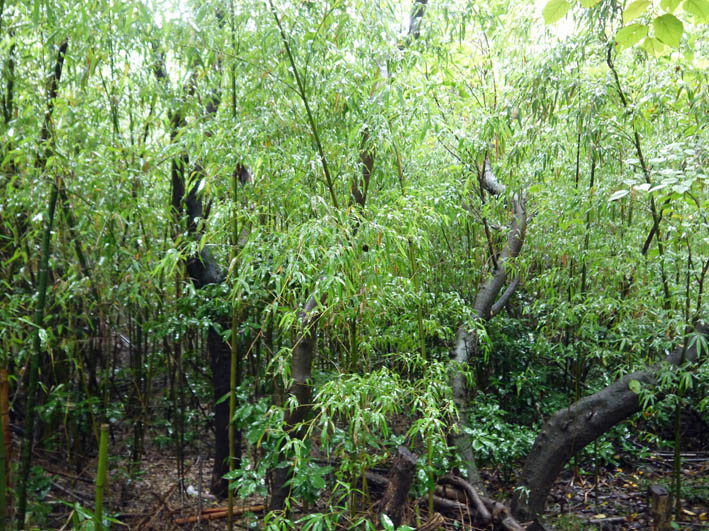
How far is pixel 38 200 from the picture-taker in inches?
83.4

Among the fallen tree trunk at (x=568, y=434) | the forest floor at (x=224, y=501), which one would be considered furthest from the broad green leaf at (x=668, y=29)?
the fallen tree trunk at (x=568, y=434)

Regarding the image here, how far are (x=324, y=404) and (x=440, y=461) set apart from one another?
1.29 m

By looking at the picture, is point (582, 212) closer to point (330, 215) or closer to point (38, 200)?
point (330, 215)

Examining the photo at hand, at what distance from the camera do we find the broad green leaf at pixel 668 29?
1.02 metres

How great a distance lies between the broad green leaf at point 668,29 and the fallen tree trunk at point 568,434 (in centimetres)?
255

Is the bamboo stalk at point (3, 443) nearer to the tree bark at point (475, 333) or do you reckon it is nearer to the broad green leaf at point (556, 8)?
the broad green leaf at point (556, 8)

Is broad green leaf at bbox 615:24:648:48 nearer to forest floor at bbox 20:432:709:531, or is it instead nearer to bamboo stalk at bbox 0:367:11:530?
bamboo stalk at bbox 0:367:11:530

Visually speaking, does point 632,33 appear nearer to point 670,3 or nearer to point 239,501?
point 670,3

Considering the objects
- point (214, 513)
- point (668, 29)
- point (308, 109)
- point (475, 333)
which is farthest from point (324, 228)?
point (475, 333)

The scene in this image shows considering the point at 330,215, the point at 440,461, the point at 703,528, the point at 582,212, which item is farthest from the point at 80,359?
the point at 703,528

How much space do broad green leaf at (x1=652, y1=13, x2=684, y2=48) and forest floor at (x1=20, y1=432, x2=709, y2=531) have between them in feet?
7.93

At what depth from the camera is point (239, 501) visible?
10.1ft

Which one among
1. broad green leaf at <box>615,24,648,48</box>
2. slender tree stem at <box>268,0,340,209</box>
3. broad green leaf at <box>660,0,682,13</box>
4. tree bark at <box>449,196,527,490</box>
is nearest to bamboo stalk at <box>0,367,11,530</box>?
slender tree stem at <box>268,0,340,209</box>

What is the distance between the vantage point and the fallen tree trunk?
3.13 m
